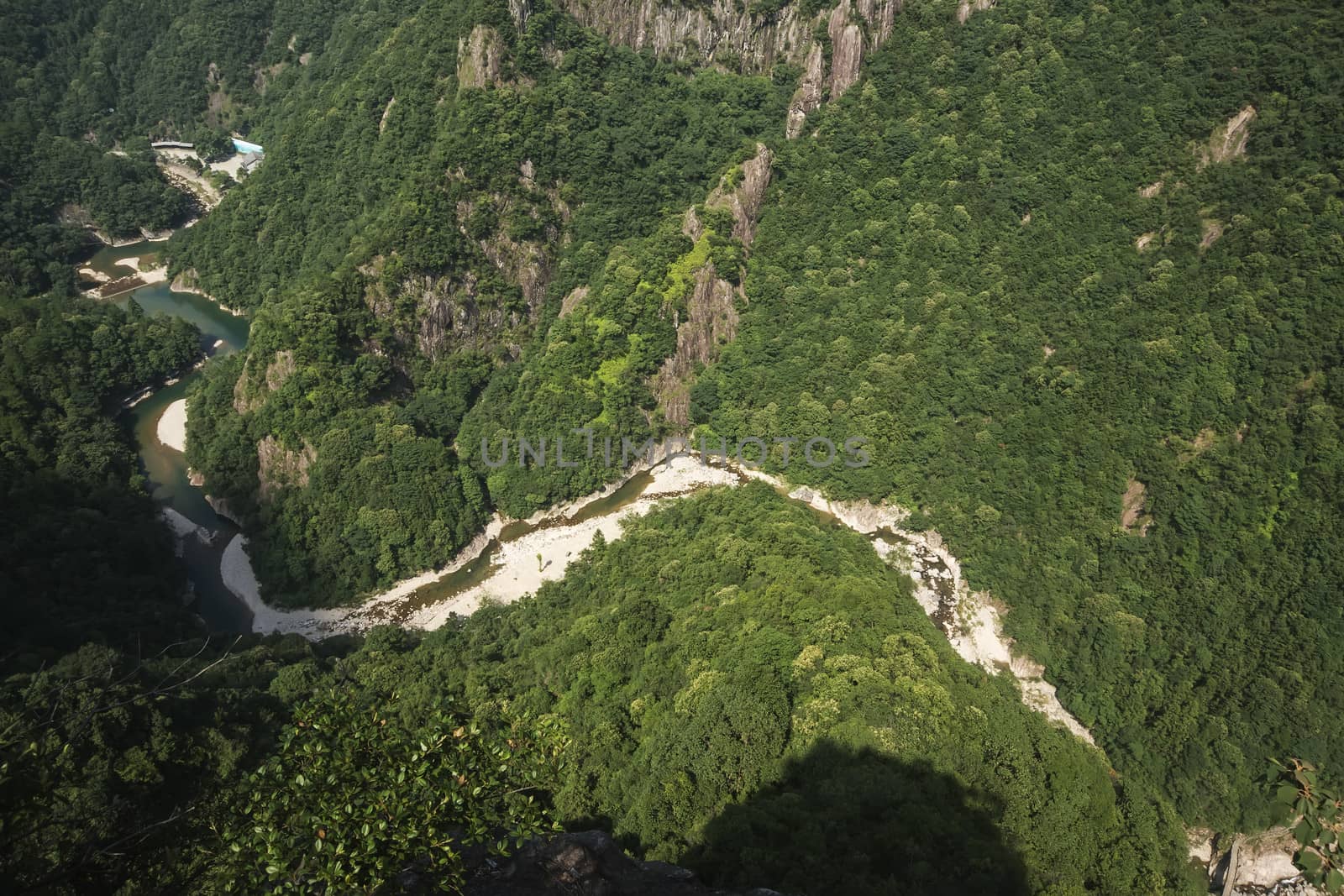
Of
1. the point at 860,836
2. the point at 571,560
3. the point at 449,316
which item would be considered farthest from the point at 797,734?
the point at 449,316

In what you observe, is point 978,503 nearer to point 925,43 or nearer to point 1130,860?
point 1130,860

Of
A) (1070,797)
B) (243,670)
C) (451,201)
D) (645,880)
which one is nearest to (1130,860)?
(1070,797)

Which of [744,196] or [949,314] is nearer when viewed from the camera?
[949,314]

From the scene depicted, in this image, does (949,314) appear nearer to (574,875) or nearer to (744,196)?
(744,196)

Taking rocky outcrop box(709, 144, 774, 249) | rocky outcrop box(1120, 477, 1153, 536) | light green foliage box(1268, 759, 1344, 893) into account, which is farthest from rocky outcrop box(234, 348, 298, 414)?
light green foliage box(1268, 759, 1344, 893)

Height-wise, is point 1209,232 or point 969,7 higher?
point 969,7

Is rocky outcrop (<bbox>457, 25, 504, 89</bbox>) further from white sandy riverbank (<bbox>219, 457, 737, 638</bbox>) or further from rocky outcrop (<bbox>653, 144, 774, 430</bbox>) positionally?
white sandy riverbank (<bbox>219, 457, 737, 638</bbox>)
